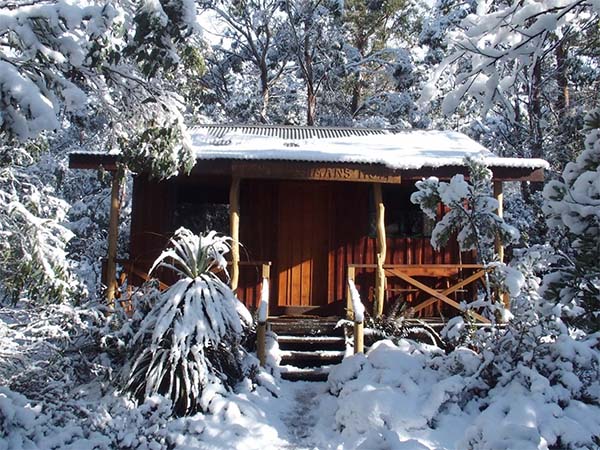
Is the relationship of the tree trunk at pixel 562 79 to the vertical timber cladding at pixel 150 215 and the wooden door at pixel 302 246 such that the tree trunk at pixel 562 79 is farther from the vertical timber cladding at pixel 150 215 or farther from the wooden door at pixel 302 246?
the vertical timber cladding at pixel 150 215

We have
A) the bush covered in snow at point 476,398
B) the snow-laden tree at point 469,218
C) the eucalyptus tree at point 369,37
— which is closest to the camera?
the bush covered in snow at point 476,398

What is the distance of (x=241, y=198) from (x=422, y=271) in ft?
11.1

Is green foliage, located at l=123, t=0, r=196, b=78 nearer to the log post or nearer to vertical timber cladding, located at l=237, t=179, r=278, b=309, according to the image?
the log post

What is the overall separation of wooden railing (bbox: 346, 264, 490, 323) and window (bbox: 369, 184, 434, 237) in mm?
908

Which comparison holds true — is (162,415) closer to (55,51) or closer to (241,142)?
(55,51)

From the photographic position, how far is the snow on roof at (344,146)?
883 cm

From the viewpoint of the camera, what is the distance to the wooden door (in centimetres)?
1038

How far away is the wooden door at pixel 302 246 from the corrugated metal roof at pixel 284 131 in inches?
91.6

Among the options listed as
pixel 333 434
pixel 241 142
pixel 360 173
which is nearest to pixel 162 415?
pixel 333 434

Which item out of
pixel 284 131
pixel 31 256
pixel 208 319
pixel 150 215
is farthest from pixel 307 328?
pixel 284 131

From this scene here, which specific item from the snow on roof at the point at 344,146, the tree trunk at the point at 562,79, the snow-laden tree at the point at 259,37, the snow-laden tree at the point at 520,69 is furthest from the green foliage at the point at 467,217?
the snow-laden tree at the point at 259,37

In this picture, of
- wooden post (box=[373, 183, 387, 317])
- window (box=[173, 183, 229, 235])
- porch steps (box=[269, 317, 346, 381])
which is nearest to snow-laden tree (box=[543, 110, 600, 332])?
porch steps (box=[269, 317, 346, 381])

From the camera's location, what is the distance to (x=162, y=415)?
238 inches

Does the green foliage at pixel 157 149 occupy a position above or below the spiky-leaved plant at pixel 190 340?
above
